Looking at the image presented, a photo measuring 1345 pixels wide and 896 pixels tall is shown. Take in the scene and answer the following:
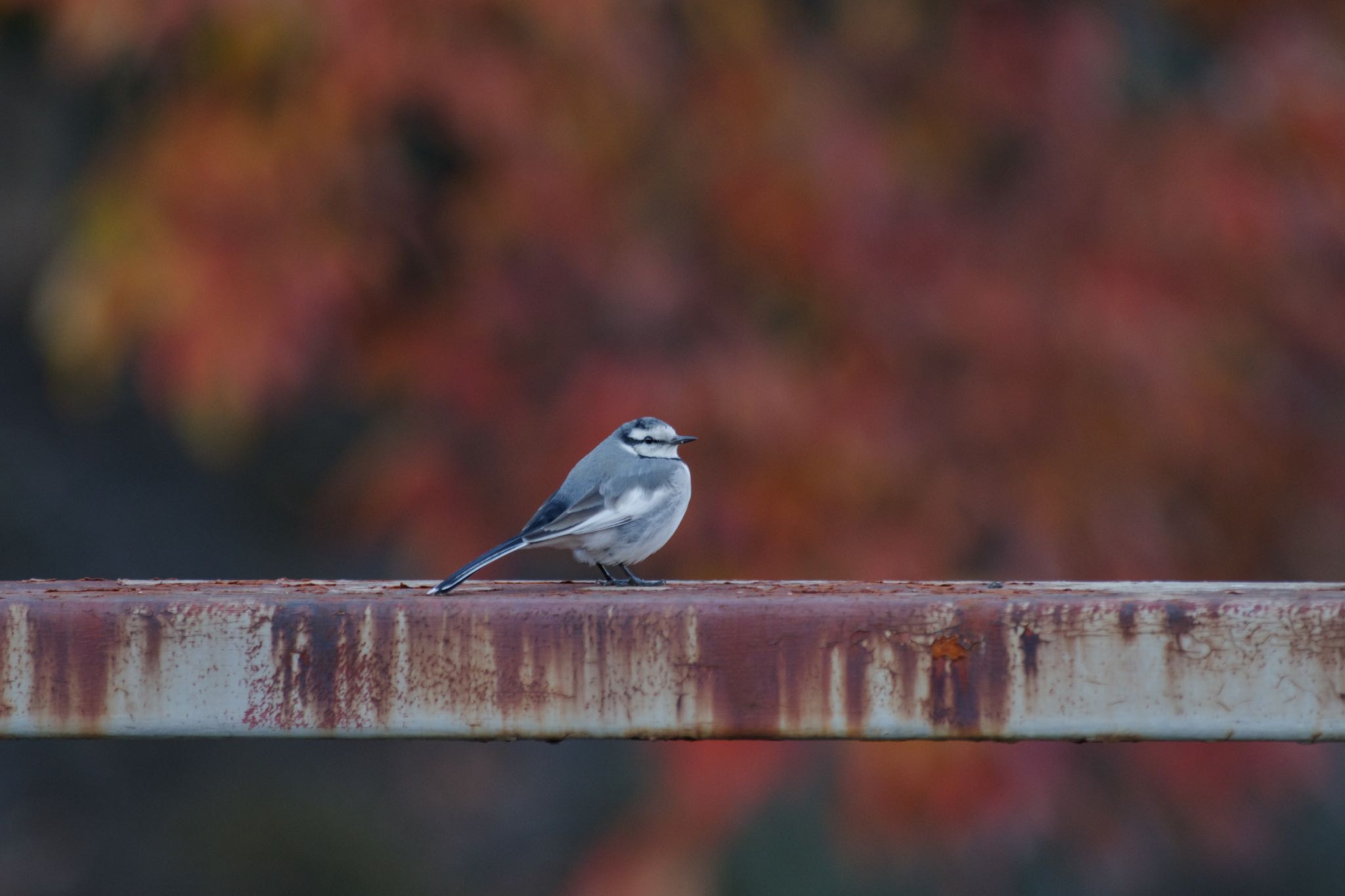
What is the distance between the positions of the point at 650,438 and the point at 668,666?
2.24 m

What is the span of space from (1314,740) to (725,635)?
81cm

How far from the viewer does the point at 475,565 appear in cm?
292

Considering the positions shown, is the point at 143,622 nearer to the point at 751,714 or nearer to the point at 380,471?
the point at 751,714

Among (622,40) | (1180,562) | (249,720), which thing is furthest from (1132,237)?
(249,720)

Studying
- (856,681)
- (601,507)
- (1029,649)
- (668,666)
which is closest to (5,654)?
(668,666)

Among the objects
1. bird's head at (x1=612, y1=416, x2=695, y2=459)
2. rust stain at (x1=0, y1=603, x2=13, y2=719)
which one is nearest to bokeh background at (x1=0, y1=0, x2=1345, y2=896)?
bird's head at (x1=612, y1=416, x2=695, y2=459)

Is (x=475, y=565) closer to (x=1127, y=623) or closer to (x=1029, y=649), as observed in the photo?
(x=1029, y=649)

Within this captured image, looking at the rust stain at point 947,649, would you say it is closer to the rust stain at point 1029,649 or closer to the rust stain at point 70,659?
the rust stain at point 1029,649

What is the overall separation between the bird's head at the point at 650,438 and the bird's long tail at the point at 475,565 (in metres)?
0.81

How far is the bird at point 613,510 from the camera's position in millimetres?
3650

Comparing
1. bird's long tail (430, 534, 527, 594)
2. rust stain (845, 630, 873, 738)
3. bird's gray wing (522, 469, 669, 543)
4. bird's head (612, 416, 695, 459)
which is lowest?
rust stain (845, 630, 873, 738)

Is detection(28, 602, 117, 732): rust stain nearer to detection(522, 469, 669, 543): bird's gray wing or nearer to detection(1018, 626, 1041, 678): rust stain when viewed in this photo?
detection(1018, 626, 1041, 678): rust stain

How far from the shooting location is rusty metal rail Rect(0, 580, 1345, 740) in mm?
2010

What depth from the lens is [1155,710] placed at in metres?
2.00
